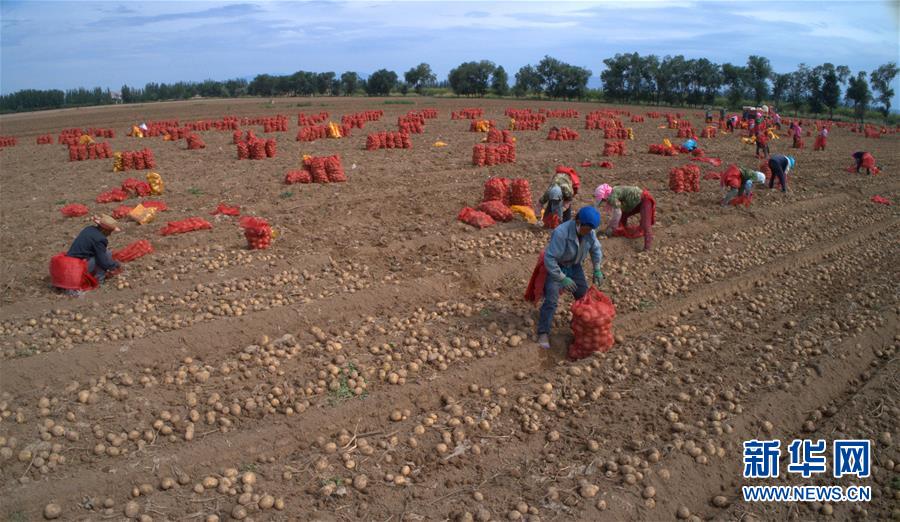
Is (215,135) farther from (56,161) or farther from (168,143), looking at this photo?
(56,161)

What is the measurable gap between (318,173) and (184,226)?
14.5ft

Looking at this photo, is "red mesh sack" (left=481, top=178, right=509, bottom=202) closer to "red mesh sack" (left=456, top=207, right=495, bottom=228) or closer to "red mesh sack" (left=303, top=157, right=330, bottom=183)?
"red mesh sack" (left=456, top=207, right=495, bottom=228)

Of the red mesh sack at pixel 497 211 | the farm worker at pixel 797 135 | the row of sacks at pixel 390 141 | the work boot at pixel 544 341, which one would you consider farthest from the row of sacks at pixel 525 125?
the work boot at pixel 544 341

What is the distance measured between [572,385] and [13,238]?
10.1 metres

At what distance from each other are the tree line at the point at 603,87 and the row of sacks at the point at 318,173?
53.7m

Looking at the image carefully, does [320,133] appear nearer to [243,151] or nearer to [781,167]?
[243,151]

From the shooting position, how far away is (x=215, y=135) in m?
26.2

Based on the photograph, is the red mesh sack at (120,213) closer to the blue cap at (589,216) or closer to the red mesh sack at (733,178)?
the blue cap at (589,216)

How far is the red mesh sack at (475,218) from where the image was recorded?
401 inches

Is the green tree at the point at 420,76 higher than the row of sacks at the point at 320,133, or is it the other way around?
the green tree at the point at 420,76

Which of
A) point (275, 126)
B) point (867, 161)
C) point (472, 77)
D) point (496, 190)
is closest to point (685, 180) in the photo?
point (496, 190)

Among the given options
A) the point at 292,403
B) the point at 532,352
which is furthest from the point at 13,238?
the point at 532,352

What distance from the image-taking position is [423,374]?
5996 mm

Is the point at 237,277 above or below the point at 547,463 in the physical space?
above
